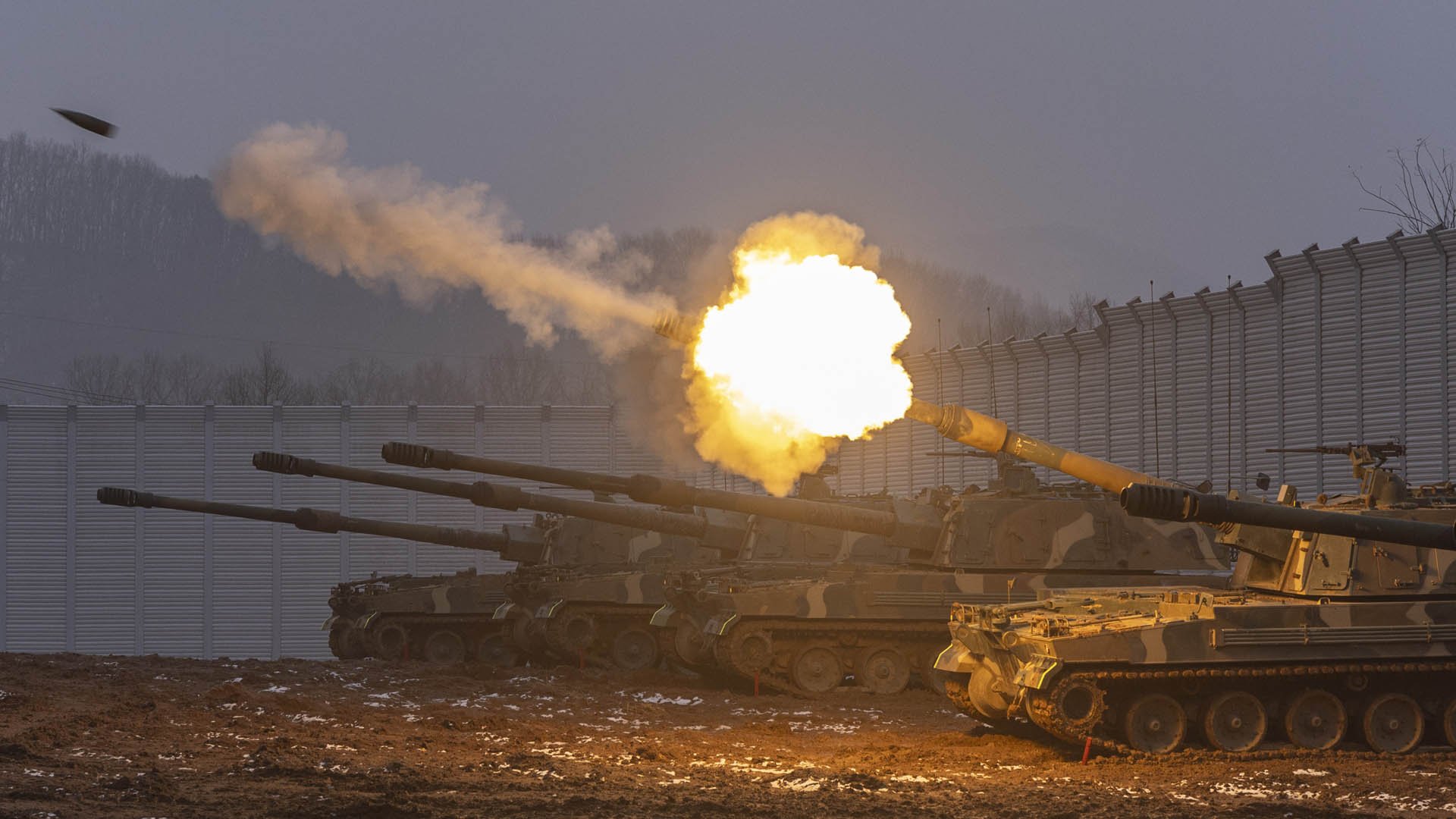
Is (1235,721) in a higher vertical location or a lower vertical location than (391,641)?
higher

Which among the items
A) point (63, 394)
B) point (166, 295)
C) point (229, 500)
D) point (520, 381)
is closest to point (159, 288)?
point (166, 295)

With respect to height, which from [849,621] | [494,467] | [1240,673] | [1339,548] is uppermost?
[494,467]

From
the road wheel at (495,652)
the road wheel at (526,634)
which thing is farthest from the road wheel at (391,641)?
the road wheel at (526,634)

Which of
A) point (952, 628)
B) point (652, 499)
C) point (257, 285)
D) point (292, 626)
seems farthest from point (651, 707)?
point (257, 285)

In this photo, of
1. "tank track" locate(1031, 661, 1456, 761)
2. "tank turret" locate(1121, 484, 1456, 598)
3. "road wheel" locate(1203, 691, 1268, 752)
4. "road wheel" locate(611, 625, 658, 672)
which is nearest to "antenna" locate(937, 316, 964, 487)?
"road wheel" locate(611, 625, 658, 672)

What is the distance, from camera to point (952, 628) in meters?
16.9

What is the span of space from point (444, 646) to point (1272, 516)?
61.5ft

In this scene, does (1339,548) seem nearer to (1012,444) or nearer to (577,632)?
(1012,444)

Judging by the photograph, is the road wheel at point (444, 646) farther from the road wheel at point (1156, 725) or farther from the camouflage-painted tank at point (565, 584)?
Answer: the road wheel at point (1156, 725)

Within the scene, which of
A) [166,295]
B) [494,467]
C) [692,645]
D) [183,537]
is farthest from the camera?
[166,295]

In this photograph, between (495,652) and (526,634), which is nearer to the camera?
(526,634)

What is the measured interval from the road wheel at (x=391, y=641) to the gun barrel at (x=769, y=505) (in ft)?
29.5

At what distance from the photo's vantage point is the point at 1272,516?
13.0 meters

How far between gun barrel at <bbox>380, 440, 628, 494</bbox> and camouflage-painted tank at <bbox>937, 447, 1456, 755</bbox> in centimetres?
690
